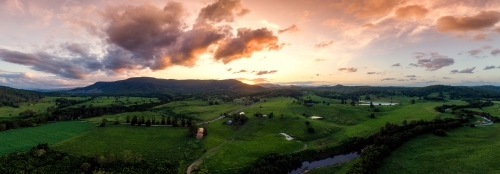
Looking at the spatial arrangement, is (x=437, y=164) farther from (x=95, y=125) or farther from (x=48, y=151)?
(x=95, y=125)

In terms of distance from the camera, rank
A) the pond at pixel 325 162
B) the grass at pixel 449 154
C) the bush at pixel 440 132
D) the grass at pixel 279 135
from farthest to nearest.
A: the bush at pixel 440 132, the grass at pixel 279 135, the pond at pixel 325 162, the grass at pixel 449 154

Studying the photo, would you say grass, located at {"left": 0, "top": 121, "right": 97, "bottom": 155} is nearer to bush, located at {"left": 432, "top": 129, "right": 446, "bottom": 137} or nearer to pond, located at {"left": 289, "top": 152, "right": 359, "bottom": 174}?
pond, located at {"left": 289, "top": 152, "right": 359, "bottom": 174}

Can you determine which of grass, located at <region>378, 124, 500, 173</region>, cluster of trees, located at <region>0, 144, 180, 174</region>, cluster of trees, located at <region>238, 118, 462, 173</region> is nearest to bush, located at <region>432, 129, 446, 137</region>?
cluster of trees, located at <region>238, 118, 462, 173</region>

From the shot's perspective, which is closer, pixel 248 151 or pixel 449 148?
pixel 449 148

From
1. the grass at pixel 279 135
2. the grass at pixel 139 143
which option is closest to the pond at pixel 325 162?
the grass at pixel 279 135

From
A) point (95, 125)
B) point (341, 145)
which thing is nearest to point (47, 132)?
point (95, 125)

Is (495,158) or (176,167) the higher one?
(495,158)

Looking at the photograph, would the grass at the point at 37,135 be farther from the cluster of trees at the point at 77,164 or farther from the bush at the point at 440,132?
the bush at the point at 440,132
